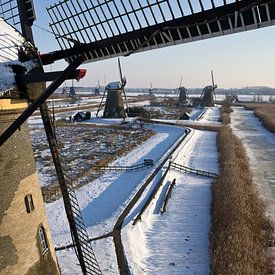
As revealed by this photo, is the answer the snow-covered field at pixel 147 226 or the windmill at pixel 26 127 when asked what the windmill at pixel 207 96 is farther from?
the windmill at pixel 26 127

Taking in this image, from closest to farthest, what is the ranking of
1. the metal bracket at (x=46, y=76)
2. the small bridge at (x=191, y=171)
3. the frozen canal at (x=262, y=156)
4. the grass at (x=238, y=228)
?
the metal bracket at (x=46, y=76) → the grass at (x=238, y=228) → the frozen canal at (x=262, y=156) → the small bridge at (x=191, y=171)

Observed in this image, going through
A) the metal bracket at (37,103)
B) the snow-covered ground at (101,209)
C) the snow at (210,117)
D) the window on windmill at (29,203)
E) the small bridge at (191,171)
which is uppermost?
the metal bracket at (37,103)

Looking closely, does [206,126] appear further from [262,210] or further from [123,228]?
[123,228]

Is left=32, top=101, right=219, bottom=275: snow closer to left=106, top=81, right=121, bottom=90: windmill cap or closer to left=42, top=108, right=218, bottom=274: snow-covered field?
left=42, top=108, right=218, bottom=274: snow-covered field

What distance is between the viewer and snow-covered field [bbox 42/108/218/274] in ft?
32.2

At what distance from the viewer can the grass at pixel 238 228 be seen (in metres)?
9.40

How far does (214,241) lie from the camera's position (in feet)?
35.1

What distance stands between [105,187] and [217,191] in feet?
17.4

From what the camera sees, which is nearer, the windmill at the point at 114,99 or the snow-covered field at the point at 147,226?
the snow-covered field at the point at 147,226

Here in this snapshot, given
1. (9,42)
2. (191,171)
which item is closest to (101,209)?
(191,171)

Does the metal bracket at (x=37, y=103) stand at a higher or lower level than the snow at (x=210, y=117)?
higher

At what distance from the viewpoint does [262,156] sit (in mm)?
24578

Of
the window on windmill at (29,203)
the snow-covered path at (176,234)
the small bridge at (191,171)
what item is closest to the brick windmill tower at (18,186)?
the window on windmill at (29,203)

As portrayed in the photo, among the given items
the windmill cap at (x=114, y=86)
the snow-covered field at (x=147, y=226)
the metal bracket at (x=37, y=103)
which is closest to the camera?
the metal bracket at (x=37, y=103)
